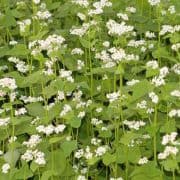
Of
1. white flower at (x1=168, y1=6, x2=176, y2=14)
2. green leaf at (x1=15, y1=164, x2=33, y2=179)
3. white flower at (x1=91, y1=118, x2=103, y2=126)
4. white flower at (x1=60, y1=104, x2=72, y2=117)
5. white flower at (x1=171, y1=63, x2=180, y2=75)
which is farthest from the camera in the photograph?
white flower at (x1=168, y1=6, x2=176, y2=14)

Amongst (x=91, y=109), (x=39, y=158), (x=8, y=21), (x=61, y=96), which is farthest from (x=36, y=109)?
(x=8, y=21)

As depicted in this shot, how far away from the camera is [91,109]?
10.3 feet

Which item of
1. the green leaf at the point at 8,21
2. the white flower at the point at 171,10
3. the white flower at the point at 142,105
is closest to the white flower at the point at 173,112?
the white flower at the point at 142,105

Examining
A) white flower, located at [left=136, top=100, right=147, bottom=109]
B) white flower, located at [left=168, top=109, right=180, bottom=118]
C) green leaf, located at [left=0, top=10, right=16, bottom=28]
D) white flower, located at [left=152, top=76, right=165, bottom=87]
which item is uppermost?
green leaf, located at [left=0, top=10, right=16, bottom=28]

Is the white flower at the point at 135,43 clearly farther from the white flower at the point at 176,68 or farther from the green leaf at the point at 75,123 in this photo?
the green leaf at the point at 75,123

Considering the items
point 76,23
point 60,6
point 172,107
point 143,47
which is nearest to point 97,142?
point 172,107

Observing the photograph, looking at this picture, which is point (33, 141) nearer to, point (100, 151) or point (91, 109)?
point (100, 151)

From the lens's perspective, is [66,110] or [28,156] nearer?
[28,156]

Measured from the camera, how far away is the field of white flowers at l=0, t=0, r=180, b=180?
2.77m

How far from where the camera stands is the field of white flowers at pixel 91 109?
2.77 metres

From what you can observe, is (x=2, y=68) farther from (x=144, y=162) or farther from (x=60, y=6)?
(x=144, y=162)

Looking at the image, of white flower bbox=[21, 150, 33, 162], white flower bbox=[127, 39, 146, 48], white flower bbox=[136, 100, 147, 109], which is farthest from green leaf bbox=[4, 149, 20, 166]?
white flower bbox=[127, 39, 146, 48]

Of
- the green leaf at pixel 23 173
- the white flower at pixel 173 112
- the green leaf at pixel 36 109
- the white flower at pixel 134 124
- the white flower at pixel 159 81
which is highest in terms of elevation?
the white flower at pixel 159 81

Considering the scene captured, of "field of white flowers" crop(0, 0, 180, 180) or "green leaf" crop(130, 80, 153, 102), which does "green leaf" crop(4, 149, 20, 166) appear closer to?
"field of white flowers" crop(0, 0, 180, 180)
